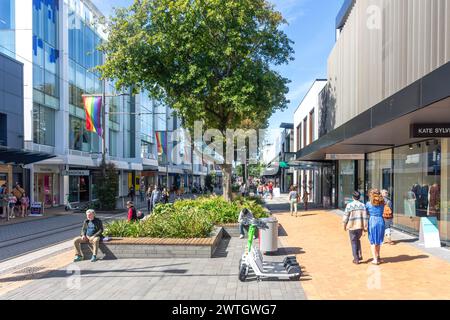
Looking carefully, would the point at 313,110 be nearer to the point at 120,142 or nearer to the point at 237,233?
the point at 237,233

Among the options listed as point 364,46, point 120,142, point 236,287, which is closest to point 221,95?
point 364,46

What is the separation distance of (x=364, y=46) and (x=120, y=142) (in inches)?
1400

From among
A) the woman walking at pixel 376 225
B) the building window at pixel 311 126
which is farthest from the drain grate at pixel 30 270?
the building window at pixel 311 126

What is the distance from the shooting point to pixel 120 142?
46219 millimetres

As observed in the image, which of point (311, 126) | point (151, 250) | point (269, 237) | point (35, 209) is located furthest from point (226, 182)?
point (311, 126)

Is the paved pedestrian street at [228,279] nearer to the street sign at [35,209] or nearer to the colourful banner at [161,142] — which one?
the street sign at [35,209]

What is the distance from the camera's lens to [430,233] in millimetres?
11250

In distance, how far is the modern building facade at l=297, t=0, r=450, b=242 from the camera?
8.59m

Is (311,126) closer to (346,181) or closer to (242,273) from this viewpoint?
(346,181)

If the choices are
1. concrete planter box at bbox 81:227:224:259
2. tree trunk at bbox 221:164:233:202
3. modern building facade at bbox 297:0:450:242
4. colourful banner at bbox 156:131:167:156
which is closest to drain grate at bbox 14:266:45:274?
concrete planter box at bbox 81:227:224:259

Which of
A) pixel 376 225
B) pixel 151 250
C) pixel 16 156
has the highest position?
pixel 16 156

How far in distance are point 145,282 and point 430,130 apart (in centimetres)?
763

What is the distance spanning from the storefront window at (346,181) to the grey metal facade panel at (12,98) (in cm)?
2019

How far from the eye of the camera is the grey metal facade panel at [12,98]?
79.0ft
